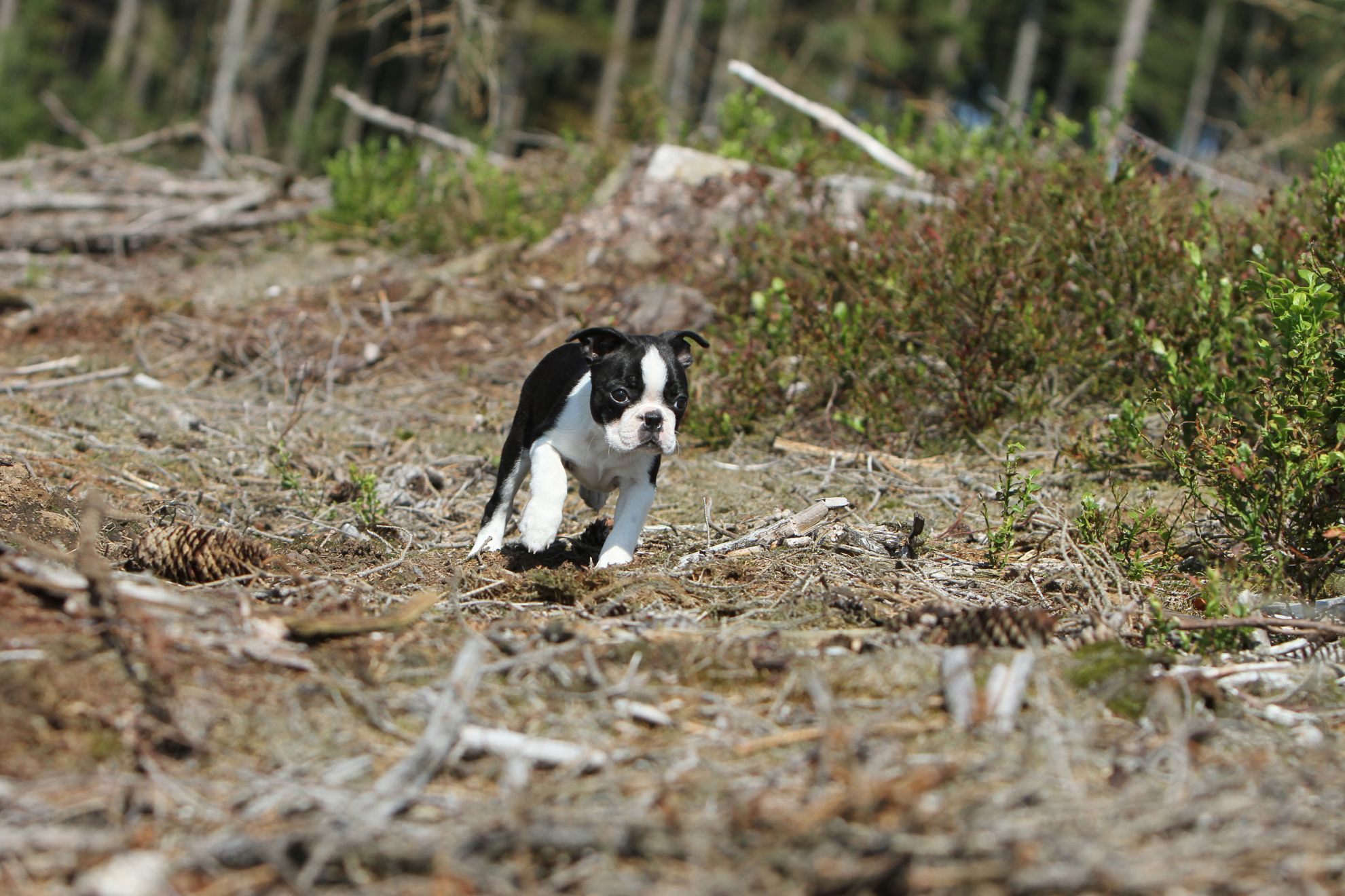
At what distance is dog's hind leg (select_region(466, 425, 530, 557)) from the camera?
17.8 feet

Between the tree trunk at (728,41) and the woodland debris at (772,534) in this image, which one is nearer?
the woodland debris at (772,534)

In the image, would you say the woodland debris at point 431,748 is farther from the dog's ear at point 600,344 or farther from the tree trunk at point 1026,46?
the tree trunk at point 1026,46

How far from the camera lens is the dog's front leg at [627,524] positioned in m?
4.93

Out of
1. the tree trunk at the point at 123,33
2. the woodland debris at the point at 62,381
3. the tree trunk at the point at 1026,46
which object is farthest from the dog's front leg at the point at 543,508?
the tree trunk at the point at 1026,46

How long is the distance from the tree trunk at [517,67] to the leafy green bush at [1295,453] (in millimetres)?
24723

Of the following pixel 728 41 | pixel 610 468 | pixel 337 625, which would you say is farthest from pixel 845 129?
pixel 728 41

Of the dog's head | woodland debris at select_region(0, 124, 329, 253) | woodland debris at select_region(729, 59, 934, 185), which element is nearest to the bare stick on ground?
woodland debris at select_region(0, 124, 329, 253)

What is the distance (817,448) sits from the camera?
7.37m

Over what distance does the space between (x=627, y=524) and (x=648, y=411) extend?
20.2 inches

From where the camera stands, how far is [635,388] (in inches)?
201

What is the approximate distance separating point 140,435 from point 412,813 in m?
5.23

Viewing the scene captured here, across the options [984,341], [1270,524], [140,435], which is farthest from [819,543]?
[140,435]

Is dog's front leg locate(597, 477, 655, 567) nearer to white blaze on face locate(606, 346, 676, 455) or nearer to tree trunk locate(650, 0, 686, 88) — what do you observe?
white blaze on face locate(606, 346, 676, 455)

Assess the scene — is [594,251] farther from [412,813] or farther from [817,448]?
[412,813]
